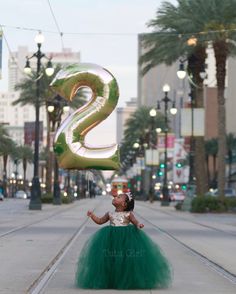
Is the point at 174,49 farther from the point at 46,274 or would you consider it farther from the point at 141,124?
the point at 141,124

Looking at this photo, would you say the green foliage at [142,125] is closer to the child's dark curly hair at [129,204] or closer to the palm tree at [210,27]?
the palm tree at [210,27]

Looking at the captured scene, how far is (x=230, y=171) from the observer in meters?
123

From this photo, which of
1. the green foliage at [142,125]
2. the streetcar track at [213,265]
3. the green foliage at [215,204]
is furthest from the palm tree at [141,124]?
the streetcar track at [213,265]

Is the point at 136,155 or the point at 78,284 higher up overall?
the point at 136,155

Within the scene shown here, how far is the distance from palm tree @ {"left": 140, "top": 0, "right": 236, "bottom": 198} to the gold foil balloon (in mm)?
31832

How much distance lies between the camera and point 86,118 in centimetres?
1332

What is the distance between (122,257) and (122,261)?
0.19ft

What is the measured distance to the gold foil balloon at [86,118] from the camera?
→ 1320 centimetres

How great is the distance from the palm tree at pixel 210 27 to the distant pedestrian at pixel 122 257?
3348cm

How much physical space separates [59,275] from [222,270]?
3.29 metres

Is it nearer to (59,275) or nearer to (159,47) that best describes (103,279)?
(59,275)

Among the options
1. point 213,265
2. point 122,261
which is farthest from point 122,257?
point 213,265

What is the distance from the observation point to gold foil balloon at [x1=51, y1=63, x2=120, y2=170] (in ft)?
43.3

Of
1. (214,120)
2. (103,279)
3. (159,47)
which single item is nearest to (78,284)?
(103,279)
